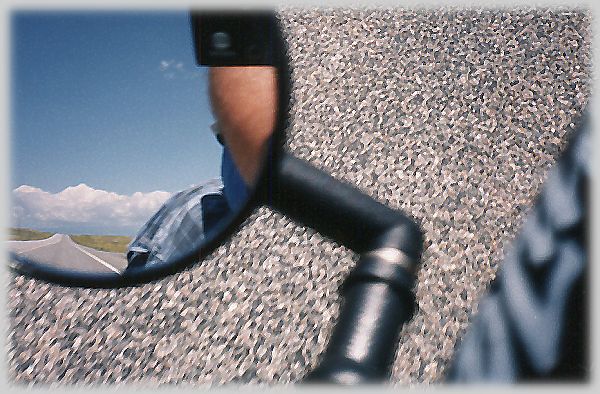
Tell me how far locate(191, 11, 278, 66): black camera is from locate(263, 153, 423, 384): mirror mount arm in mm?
195

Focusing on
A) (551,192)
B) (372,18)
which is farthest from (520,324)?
(372,18)

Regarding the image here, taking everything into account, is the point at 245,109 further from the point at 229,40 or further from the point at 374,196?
the point at 374,196

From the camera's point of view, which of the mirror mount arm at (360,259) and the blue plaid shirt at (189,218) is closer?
the mirror mount arm at (360,259)

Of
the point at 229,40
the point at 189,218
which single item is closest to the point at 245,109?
the point at 229,40

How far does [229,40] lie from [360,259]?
38 centimetres

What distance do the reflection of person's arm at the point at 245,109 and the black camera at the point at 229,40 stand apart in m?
0.01

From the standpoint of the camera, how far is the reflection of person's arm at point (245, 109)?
743 millimetres

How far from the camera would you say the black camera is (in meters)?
0.72

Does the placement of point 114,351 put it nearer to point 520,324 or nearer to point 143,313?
point 143,313

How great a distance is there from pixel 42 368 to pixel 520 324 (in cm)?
68

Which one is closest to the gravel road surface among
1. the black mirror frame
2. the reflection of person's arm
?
the black mirror frame

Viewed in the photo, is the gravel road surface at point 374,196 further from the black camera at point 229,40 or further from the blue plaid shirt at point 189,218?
the black camera at point 229,40

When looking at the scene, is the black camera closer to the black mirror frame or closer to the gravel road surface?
the black mirror frame

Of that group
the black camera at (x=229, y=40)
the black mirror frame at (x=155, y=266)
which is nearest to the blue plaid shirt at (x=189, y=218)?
the black mirror frame at (x=155, y=266)
